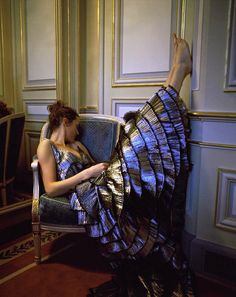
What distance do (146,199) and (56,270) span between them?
Result: 743 millimetres

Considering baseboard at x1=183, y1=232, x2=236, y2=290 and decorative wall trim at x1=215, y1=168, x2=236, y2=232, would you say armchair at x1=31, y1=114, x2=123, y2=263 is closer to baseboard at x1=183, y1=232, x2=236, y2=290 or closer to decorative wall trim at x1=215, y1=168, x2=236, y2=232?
baseboard at x1=183, y1=232, x2=236, y2=290

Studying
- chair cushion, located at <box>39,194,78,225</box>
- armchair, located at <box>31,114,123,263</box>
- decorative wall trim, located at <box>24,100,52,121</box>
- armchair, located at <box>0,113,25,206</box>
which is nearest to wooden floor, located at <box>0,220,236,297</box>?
armchair, located at <box>31,114,123,263</box>

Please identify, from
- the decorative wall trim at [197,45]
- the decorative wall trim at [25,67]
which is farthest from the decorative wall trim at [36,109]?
the decorative wall trim at [197,45]

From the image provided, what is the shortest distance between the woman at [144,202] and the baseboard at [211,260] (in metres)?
0.16

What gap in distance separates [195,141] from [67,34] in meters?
1.64

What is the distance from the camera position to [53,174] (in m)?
1.64

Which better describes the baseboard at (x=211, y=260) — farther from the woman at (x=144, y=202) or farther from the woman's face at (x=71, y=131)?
the woman's face at (x=71, y=131)

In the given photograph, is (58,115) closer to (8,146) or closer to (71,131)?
(71,131)

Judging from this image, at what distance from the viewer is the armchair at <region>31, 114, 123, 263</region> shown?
1562 millimetres

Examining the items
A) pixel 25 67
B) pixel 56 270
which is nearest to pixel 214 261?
pixel 56 270

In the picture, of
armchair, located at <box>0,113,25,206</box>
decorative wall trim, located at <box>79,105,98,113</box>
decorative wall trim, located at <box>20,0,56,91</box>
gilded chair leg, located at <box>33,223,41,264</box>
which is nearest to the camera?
gilded chair leg, located at <box>33,223,41,264</box>

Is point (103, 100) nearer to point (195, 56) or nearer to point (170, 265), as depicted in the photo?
point (195, 56)

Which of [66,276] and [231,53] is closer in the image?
[231,53]

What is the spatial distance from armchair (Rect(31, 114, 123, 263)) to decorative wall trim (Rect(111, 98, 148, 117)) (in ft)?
1.02
